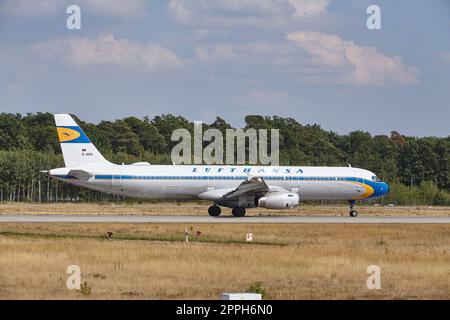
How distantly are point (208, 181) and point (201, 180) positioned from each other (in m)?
0.47

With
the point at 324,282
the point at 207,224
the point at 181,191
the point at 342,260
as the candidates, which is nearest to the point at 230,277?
the point at 324,282

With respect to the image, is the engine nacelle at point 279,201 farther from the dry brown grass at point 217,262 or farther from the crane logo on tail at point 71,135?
the crane logo on tail at point 71,135

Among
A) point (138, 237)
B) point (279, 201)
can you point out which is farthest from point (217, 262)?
point (279, 201)

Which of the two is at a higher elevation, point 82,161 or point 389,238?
point 82,161

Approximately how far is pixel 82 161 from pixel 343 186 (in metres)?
17.6

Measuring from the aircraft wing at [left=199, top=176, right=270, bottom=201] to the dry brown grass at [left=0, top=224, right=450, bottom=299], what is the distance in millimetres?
10962

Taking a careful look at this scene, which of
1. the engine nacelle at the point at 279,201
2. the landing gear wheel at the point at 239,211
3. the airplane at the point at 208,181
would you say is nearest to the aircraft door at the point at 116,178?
the airplane at the point at 208,181

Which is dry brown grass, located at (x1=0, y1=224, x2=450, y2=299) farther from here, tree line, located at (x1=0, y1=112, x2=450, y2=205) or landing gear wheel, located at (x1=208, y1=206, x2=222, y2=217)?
tree line, located at (x1=0, y1=112, x2=450, y2=205)

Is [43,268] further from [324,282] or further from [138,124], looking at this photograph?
[138,124]

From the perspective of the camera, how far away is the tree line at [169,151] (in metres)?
99.6

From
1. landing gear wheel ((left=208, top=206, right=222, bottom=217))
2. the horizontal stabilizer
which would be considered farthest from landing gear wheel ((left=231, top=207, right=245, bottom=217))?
the horizontal stabilizer

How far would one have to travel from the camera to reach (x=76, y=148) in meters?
58.3

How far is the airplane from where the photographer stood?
56.0m

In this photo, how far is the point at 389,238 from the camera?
4128 centimetres
